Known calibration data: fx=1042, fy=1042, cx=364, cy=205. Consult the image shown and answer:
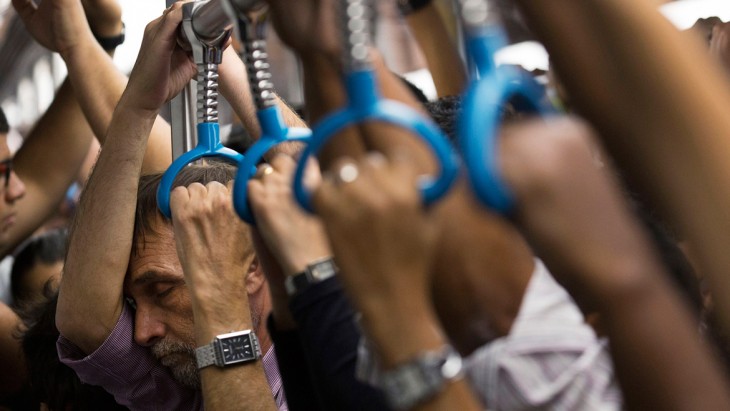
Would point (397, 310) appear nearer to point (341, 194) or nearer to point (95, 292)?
point (341, 194)

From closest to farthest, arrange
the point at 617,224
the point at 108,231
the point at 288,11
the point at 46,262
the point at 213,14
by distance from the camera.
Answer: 1. the point at 617,224
2. the point at 288,11
3. the point at 213,14
4. the point at 108,231
5. the point at 46,262

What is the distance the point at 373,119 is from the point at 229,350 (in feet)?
2.47

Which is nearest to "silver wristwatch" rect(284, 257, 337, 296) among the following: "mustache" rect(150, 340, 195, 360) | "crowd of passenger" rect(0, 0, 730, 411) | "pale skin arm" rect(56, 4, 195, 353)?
"crowd of passenger" rect(0, 0, 730, 411)

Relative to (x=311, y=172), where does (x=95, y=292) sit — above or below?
below

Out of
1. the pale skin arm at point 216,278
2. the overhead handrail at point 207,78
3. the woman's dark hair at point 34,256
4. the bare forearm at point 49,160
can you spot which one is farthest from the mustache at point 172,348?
the woman's dark hair at point 34,256

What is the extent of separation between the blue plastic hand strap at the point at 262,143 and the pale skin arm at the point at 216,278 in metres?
0.36

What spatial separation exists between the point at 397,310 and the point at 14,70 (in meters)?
7.24

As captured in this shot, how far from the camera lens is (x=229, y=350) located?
1.42 metres

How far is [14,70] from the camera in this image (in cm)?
743

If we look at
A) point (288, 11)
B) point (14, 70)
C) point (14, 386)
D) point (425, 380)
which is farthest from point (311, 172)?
point (14, 70)

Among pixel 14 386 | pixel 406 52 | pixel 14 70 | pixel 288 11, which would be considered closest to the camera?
pixel 288 11

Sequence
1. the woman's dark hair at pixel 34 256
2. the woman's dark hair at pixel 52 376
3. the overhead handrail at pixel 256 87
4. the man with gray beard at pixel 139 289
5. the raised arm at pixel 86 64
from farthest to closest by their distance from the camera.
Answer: the woman's dark hair at pixel 34 256 < the woman's dark hair at pixel 52 376 < the raised arm at pixel 86 64 < the man with gray beard at pixel 139 289 < the overhead handrail at pixel 256 87

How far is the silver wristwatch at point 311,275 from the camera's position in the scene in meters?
0.96

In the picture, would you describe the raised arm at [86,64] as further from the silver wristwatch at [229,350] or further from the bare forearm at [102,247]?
the silver wristwatch at [229,350]
